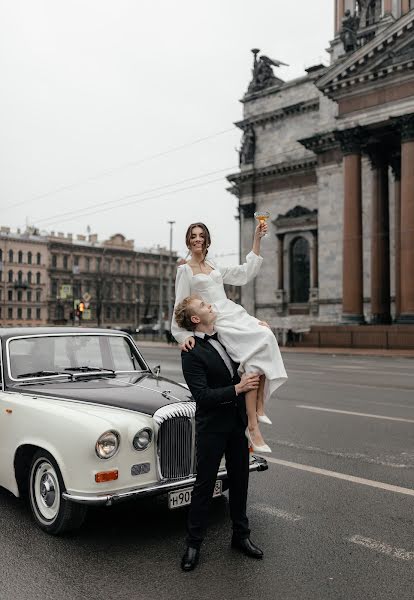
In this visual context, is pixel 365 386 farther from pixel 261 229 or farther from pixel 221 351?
pixel 221 351

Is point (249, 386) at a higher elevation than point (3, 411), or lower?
higher

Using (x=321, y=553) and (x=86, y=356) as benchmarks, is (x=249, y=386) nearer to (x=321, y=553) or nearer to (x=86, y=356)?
(x=321, y=553)

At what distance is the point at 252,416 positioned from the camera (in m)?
4.42

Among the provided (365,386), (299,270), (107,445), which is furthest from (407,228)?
(107,445)

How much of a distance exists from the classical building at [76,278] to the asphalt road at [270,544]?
3333 inches

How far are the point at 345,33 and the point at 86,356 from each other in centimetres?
3972

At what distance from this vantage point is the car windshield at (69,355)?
19.8ft

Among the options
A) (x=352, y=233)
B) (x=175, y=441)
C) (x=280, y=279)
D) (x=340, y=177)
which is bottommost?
(x=175, y=441)

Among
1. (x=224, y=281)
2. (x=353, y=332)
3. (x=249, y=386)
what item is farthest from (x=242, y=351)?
(x=353, y=332)

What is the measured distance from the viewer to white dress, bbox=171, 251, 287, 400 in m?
4.33

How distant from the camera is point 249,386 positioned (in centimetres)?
425

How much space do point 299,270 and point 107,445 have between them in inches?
1786

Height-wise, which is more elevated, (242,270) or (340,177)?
(340,177)

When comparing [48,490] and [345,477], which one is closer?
[48,490]
